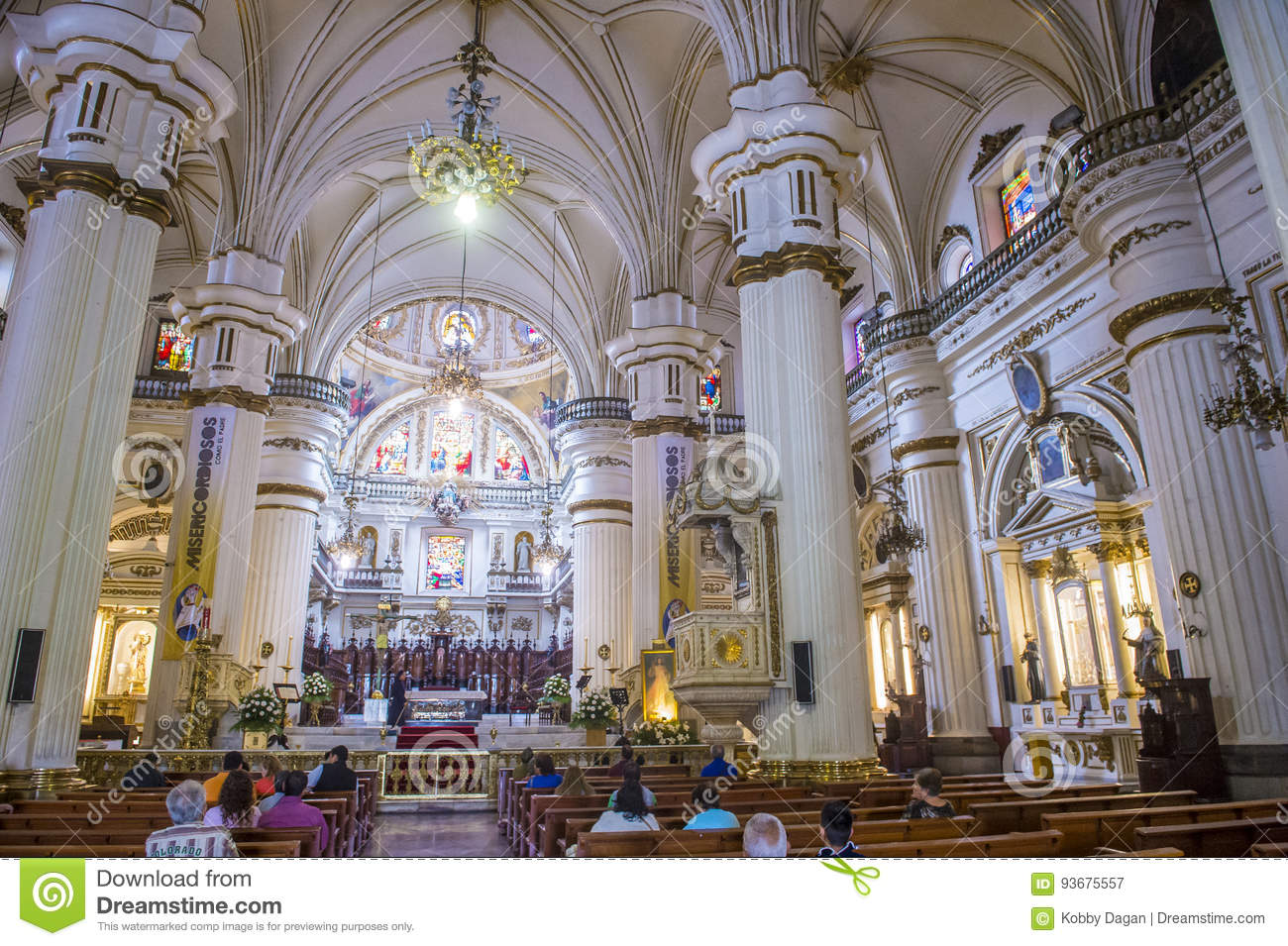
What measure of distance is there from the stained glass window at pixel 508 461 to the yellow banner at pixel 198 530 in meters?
19.3

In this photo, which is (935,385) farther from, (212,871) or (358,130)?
(212,871)

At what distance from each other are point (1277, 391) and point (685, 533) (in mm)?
9551

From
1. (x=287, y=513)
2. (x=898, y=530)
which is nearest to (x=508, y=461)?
(x=287, y=513)

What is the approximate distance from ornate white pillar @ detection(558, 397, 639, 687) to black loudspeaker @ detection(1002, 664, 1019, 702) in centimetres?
799

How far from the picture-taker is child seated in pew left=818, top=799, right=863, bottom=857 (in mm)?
3354

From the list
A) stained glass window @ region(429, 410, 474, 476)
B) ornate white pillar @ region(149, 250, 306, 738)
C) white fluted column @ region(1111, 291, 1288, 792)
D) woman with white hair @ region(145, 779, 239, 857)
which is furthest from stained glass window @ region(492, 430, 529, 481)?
woman with white hair @ region(145, 779, 239, 857)

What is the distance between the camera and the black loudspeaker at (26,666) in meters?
7.61

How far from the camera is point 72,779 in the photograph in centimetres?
780

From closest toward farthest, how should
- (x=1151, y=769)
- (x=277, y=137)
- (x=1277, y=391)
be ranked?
(x=1277, y=391) → (x=1151, y=769) → (x=277, y=137)

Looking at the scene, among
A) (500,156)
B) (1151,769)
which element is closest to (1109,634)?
(1151,769)

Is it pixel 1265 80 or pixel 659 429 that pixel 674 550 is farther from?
pixel 1265 80

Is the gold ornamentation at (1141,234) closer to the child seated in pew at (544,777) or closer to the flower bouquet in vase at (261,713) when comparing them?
the child seated in pew at (544,777)

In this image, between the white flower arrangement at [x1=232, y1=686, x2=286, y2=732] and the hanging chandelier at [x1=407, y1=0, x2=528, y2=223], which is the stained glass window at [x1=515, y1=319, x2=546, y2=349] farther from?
the white flower arrangement at [x1=232, y1=686, x2=286, y2=732]

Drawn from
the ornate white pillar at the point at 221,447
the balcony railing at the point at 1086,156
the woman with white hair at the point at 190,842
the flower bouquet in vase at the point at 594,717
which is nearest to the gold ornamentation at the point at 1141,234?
the balcony railing at the point at 1086,156
